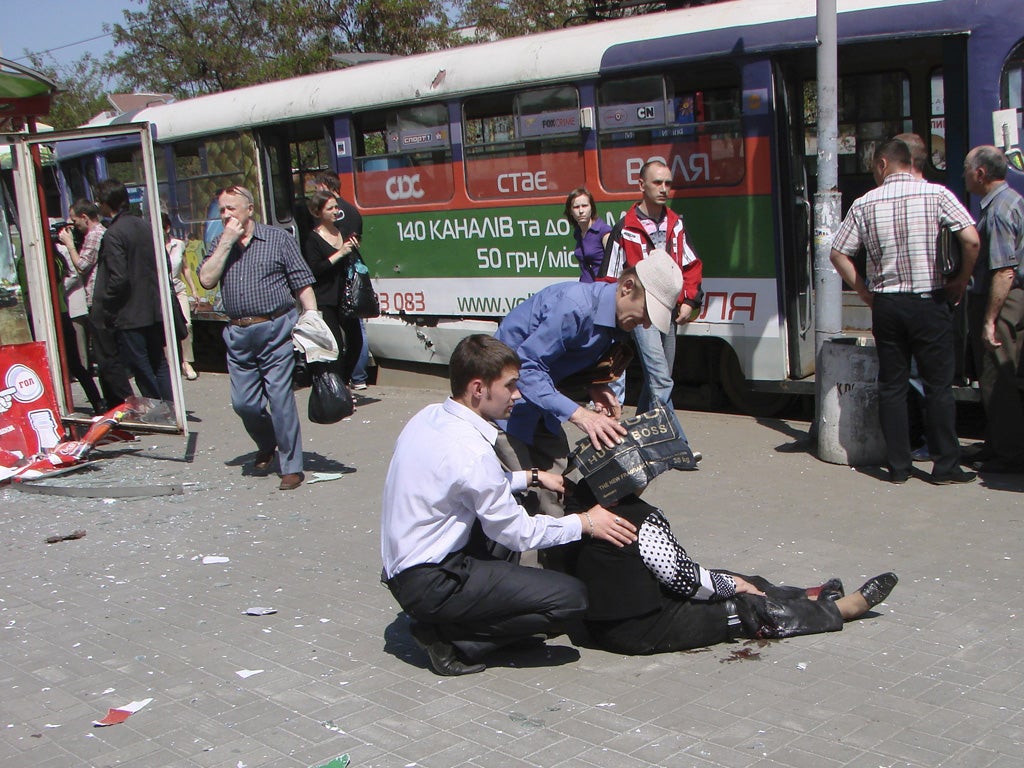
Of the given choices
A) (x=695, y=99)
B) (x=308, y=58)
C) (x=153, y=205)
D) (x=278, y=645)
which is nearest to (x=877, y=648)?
(x=278, y=645)

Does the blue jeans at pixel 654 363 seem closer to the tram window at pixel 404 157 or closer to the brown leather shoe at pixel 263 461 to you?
the brown leather shoe at pixel 263 461

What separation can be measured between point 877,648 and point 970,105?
4300mm

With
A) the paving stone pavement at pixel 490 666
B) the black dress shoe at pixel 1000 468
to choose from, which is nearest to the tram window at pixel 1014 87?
the black dress shoe at pixel 1000 468

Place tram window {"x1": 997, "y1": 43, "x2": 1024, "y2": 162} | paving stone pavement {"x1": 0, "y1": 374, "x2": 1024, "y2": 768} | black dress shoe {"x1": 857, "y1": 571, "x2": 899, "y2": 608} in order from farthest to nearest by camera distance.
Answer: tram window {"x1": 997, "y1": 43, "x2": 1024, "y2": 162} → black dress shoe {"x1": 857, "y1": 571, "x2": 899, "y2": 608} → paving stone pavement {"x1": 0, "y1": 374, "x2": 1024, "y2": 768}

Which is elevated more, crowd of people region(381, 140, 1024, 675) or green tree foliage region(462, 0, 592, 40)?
green tree foliage region(462, 0, 592, 40)

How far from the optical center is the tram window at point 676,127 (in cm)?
831

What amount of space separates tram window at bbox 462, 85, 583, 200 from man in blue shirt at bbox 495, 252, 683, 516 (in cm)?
449

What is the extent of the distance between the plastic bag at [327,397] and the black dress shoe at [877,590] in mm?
3934

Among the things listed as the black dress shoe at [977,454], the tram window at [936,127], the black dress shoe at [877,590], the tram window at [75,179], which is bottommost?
the black dress shoe at [977,454]

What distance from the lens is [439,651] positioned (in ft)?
14.4

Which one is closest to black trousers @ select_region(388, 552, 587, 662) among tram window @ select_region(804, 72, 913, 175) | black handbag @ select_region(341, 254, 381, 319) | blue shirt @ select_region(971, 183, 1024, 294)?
blue shirt @ select_region(971, 183, 1024, 294)

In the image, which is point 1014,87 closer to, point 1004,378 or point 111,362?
point 1004,378

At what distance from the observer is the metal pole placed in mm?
7305

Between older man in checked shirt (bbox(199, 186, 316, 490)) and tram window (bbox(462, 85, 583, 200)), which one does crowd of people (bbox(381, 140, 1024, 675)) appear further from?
tram window (bbox(462, 85, 583, 200))
